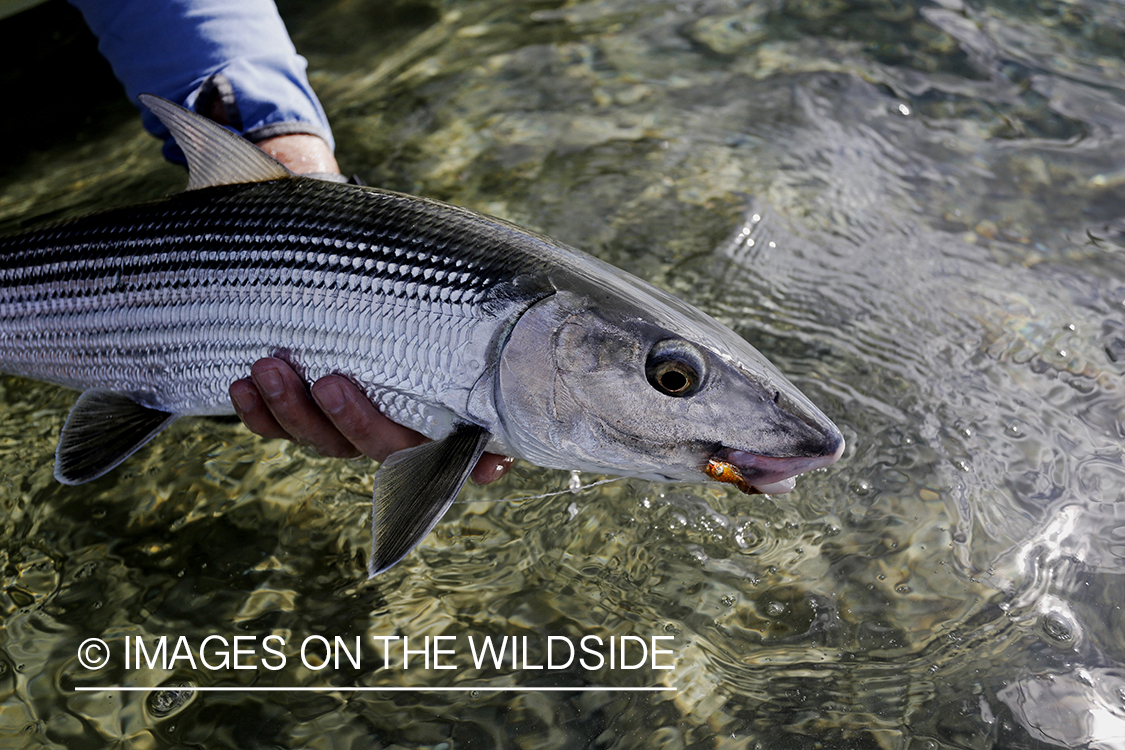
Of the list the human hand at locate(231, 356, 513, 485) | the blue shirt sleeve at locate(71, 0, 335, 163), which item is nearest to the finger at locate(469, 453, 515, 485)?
the human hand at locate(231, 356, 513, 485)

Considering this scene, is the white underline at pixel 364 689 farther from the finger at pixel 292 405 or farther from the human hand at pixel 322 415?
the finger at pixel 292 405

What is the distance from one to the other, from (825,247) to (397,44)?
3.42 meters

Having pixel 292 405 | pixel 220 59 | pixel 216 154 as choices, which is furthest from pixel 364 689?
pixel 220 59

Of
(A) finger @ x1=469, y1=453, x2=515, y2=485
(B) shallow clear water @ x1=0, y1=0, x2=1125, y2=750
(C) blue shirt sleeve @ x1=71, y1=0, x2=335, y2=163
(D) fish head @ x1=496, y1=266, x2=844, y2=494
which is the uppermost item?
(C) blue shirt sleeve @ x1=71, y1=0, x2=335, y2=163

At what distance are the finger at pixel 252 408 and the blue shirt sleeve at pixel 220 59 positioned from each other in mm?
1293

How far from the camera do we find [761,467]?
2.03m

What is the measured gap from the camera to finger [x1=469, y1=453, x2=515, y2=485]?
2609 millimetres

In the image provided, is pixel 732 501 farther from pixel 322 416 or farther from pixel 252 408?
pixel 252 408

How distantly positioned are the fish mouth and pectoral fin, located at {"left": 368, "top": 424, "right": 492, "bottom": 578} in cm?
64

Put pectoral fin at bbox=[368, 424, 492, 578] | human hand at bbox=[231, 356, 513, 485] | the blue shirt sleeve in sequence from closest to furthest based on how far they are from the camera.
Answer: pectoral fin at bbox=[368, 424, 492, 578] → human hand at bbox=[231, 356, 513, 485] → the blue shirt sleeve

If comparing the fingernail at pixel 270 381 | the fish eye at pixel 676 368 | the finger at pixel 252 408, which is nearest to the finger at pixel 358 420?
the fingernail at pixel 270 381

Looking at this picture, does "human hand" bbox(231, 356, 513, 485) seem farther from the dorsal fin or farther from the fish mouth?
the fish mouth

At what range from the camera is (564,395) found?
2.14 m

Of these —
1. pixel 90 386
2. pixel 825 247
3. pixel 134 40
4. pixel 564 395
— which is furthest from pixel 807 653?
pixel 134 40
